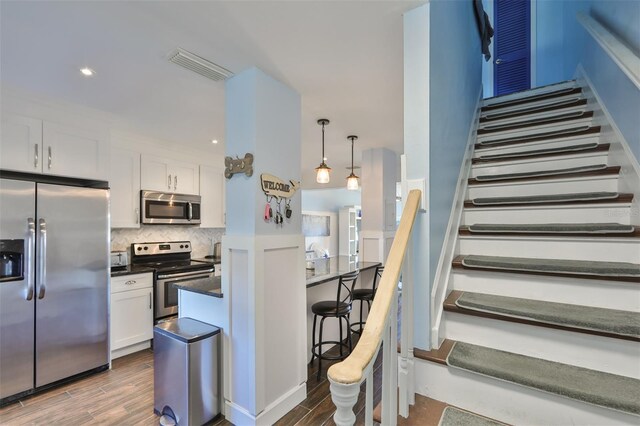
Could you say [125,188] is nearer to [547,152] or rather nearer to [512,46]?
[547,152]

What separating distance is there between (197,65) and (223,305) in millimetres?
1720

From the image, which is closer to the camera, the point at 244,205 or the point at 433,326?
the point at 433,326

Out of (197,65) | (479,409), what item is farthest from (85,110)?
(479,409)

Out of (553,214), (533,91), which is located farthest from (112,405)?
(533,91)

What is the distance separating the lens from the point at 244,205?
2.15 metres

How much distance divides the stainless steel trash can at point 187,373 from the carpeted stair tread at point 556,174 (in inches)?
90.5

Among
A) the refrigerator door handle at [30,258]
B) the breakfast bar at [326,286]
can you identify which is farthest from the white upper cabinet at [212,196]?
the refrigerator door handle at [30,258]

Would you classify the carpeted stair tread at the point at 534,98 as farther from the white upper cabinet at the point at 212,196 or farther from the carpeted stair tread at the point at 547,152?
the white upper cabinet at the point at 212,196

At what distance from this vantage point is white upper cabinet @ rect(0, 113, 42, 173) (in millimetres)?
2436

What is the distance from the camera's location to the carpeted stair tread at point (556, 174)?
5.97 feet

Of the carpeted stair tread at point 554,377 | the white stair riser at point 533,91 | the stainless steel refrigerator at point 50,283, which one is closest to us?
the carpeted stair tread at point 554,377

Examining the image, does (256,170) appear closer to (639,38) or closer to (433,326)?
(433,326)

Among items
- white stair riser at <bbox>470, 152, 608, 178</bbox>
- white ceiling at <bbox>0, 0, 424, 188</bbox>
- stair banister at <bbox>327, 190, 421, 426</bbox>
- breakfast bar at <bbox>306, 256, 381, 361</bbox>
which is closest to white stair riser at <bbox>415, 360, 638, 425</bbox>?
stair banister at <bbox>327, 190, 421, 426</bbox>

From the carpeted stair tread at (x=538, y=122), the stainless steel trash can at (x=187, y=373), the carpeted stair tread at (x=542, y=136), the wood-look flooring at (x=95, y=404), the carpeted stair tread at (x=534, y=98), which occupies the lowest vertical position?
the wood-look flooring at (x=95, y=404)
